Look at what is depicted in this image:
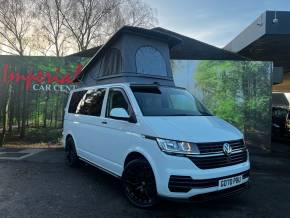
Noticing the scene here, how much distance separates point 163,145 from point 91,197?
6.58 ft

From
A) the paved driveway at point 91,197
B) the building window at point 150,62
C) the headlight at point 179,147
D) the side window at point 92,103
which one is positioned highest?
the building window at point 150,62

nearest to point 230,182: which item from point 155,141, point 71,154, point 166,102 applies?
point 155,141

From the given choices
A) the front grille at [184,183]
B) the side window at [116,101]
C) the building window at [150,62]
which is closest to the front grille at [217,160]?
the front grille at [184,183]

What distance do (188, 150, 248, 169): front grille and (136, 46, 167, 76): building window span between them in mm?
3490

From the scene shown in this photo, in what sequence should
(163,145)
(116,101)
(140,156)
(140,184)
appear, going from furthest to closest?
(116,101) < (140,156) < (140,184) < (163,145)

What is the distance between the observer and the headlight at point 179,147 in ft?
15.9

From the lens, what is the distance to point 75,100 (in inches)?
333

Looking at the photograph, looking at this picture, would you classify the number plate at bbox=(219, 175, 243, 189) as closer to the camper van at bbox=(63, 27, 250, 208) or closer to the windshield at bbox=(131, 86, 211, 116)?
the camper van at bbox=(63, 27, 250, 208)

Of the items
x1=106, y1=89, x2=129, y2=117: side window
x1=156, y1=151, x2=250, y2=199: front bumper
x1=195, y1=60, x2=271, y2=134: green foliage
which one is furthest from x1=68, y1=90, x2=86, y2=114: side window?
x1=195, y1=60, x2=271, y2=134: green foliage

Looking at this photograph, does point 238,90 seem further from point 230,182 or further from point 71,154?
point 230,182

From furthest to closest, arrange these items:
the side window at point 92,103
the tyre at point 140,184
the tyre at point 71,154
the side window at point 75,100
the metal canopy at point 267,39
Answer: the metal canopy at point 267,39 < the tyre at point 71,154 < the side window at point 75,100 < the side window at point 92,103 < the tyre at point 140,184

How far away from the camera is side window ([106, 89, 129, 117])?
240 inches

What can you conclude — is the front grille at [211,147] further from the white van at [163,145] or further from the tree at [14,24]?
the tree at [14,24]

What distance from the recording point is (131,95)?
5969 millimetres
